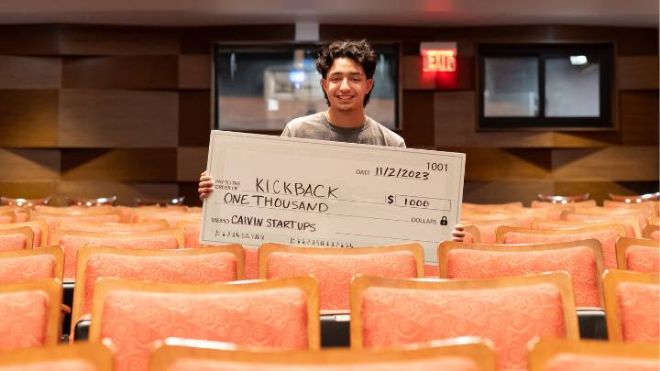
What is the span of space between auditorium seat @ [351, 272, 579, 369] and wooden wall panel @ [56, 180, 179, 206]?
9.66 meters

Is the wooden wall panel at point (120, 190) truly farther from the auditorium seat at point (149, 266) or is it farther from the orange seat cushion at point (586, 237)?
the auditorium seat at point (149, 266)

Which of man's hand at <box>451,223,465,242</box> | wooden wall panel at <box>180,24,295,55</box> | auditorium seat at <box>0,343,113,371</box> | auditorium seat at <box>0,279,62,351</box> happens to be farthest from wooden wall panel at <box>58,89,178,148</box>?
auditorium seat at <box>0,343,113,371</box>

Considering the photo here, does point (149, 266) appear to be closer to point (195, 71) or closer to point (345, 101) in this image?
point (345, 101)

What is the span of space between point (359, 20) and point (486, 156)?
8.94 feet

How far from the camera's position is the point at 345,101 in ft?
10.6

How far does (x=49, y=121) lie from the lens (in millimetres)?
10922

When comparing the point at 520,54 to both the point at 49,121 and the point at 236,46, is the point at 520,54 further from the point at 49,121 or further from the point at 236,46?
the point at 49,121

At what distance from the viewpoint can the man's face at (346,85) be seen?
3.23 metres

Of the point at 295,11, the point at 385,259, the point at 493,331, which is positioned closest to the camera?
the point at 493,331

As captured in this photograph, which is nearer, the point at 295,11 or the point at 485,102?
the point at 295,11

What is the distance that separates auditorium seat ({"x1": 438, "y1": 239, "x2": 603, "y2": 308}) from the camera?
8.16ft

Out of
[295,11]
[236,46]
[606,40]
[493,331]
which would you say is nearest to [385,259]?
[493,331]

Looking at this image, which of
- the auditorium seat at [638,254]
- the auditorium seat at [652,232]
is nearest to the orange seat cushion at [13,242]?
the auditorium seat at [638,254]

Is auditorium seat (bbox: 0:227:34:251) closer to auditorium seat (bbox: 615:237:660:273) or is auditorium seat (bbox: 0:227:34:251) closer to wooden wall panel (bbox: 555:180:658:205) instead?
auditorium seat (bbox: 615:237:660:273)
